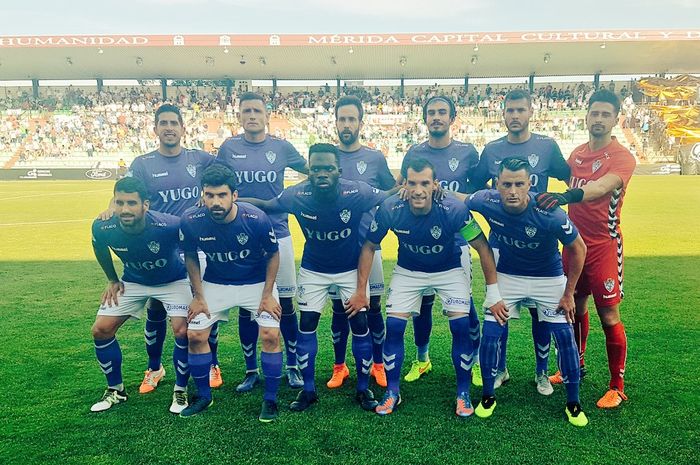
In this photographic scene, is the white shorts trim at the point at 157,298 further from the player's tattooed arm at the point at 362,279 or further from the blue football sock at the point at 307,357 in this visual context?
the player's tattooed arm at the point at 362,279

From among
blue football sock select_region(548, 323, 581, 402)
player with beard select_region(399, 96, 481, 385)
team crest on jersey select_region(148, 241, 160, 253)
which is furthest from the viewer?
player with beard select_region(399, 96, 481, 385)

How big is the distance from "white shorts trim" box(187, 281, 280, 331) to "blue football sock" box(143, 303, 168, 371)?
0.69m

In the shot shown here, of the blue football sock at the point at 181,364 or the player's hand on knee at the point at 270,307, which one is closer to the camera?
the player's hand on knee at the point at 270,307

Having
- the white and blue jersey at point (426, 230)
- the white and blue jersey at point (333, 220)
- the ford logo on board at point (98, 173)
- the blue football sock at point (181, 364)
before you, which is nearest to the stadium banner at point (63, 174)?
the ford logo on board at point (98, 173)

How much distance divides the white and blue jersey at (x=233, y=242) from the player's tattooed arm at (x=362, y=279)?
738 mm

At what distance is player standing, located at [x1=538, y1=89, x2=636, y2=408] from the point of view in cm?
439

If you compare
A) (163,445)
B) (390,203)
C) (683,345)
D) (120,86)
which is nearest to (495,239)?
(390,203)

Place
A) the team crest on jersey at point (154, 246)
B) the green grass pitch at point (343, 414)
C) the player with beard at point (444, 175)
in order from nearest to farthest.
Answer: the green grass pitch at point (343, 414) → the team crest on jersey at point (154, 246) → the player with beard at point (444, 175)

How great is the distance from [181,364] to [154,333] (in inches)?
23.2

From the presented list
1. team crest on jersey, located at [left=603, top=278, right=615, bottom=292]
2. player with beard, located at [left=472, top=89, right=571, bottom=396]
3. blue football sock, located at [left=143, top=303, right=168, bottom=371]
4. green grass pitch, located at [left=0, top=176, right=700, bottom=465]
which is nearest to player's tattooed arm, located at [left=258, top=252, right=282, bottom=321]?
green grass pitch, located at [left=0, top=176, right=700, bottom=465]

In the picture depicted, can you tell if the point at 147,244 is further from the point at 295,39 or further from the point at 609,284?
the point at 295,39

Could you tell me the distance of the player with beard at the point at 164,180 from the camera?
16.0 ft

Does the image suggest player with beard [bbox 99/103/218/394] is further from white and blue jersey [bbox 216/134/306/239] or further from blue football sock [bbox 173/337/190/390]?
blue football sock [bbox 173/337/190/390]

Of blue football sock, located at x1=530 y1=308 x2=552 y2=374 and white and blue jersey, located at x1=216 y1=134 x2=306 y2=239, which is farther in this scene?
white and blue jersey, located at x1=216 y1=134 x2=306 y2=239
